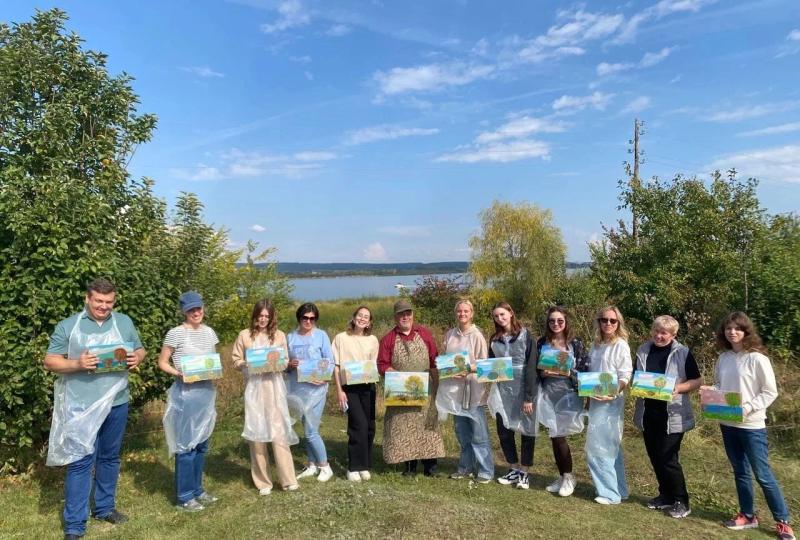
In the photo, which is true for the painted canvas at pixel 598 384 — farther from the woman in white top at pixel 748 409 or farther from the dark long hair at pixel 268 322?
the dark long hair at pixel 268 322

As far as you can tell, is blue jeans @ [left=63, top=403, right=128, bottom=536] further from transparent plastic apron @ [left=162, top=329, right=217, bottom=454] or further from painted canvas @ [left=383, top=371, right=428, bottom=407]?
painted canvas @ [left=383, top=371, right=428, bottom=407]

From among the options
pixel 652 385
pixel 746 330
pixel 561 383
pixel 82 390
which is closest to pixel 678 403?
pixel 652 385

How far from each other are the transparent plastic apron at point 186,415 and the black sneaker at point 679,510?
168 inches

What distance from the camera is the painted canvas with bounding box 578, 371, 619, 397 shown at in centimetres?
477

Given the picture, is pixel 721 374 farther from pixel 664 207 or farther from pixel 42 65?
pixel 664 207

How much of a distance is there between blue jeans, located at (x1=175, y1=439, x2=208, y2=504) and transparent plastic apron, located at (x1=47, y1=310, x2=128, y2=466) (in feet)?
2.58

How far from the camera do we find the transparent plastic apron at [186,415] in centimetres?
479

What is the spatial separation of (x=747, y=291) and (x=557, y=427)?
261 inches

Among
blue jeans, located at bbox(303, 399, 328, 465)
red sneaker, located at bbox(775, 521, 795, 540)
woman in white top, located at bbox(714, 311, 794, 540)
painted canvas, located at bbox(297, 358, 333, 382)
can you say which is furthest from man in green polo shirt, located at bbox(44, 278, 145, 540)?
red sneaker, located at bbox(775, 521, 795, 540)

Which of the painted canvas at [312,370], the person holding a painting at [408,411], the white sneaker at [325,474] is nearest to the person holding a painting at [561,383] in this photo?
the person holding a painting at [408,411]

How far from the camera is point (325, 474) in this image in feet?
18.5

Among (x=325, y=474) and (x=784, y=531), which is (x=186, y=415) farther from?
(x=784, y=531)

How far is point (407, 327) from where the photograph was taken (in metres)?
5.50

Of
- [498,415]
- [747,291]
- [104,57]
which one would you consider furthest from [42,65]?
[747,291]
